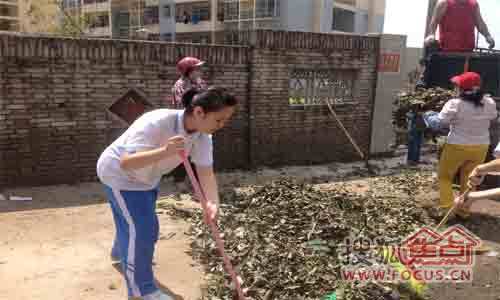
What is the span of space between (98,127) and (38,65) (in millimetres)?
1101

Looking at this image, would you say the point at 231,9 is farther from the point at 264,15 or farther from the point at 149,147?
the point at 149,147

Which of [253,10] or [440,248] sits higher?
[253,10]

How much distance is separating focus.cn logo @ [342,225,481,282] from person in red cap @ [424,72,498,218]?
629 millimetres

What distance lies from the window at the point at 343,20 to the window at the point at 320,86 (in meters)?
36.0

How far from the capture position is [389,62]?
9.16 m

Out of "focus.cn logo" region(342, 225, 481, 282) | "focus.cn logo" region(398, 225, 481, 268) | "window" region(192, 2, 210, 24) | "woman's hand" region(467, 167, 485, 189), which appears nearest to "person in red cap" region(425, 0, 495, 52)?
"focus.cn logo" region(398, 225, 481, 268)

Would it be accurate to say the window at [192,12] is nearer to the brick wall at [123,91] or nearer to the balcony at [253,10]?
the balcony at [253,10]

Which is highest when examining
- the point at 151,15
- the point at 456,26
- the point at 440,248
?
the point at 151,15

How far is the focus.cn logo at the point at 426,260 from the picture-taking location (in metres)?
3.80

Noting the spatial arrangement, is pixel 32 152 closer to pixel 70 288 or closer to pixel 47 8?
pixel 70 288

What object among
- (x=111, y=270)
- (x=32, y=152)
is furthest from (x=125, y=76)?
(x=111, y=270)

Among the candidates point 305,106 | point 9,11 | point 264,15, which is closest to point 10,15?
point 9,11

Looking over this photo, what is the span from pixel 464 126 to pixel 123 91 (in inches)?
173

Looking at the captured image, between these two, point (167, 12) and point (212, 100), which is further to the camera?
point (167, 12)
